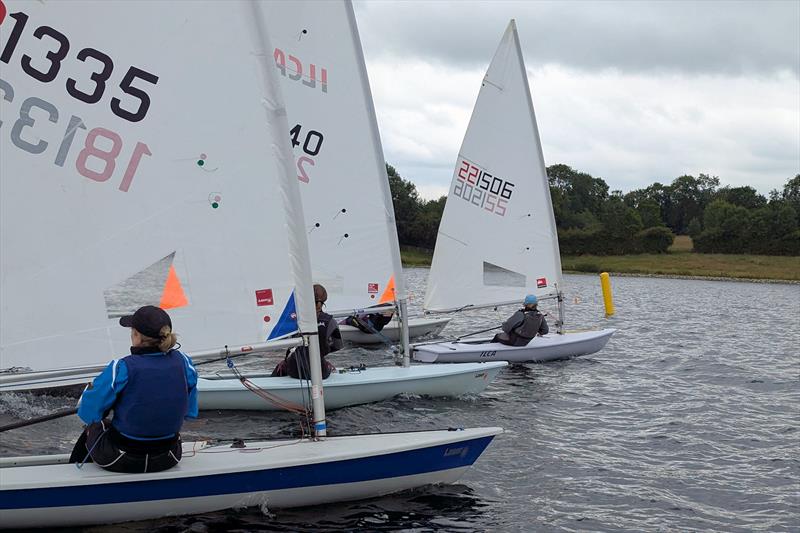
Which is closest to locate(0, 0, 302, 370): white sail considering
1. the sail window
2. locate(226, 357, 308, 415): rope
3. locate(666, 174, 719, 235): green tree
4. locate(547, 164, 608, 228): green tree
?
locate(226, 357, 308, 415): rope

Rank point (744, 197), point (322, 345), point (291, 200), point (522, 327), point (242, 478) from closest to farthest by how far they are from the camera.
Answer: point (242, 478)
point (291, 200)
point (322, 345)
point (522, 327)
point (744, 197)

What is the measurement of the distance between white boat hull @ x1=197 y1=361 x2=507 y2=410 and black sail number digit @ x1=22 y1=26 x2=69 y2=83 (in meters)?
4.03

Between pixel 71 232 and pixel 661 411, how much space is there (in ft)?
26.5

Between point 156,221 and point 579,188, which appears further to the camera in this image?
point 579,188

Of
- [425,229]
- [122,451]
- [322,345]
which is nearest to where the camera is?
[122,451]

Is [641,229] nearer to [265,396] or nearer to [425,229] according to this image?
[425,229]

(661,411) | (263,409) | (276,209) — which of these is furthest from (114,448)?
(661,411)

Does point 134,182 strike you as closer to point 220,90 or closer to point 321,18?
point 220,90

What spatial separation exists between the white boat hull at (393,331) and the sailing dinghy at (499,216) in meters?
1.60

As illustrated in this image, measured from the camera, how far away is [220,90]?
5.85 m

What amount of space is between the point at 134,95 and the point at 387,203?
4.78 m

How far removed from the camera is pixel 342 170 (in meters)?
10.1

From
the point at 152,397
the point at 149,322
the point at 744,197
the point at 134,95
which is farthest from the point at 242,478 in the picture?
the point at 744,197

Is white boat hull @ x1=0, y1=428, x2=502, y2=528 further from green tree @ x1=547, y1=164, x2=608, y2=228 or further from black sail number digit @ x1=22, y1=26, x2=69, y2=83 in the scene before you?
green tree @ x1=547, y1=164, x2=608, y2=228
